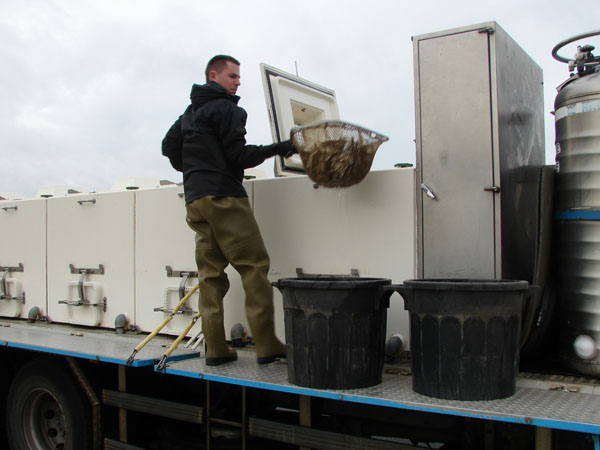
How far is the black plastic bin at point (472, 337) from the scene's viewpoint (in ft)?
8.11

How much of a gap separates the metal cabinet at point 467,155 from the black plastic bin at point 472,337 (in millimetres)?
624

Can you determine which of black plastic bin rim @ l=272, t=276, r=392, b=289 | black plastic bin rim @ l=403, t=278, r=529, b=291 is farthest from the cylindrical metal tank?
black plastic bin rim @ l=272, t=276, r=392, b=289

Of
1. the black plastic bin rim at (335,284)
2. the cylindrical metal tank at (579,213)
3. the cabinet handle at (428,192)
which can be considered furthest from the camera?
the cabinet handle at (428,192)

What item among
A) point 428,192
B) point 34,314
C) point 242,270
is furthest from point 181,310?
point 428,192

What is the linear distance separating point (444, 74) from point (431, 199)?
2.25 feet

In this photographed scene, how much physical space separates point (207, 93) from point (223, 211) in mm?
719

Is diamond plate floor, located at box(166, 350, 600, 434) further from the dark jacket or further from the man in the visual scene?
the dark jacket

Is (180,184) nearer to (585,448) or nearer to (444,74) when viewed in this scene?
(444,74)

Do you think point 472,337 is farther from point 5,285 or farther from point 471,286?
point 5,285

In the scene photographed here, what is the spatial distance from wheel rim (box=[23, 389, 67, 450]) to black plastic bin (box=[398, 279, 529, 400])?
9.75ft

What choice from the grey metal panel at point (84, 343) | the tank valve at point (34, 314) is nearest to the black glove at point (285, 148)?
the grey metal panel at point (84, 343)

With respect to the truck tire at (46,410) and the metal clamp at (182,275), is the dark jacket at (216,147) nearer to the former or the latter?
the metal clamp at (182,275)

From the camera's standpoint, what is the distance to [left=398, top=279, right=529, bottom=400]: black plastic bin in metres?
2.47

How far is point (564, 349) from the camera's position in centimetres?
299
